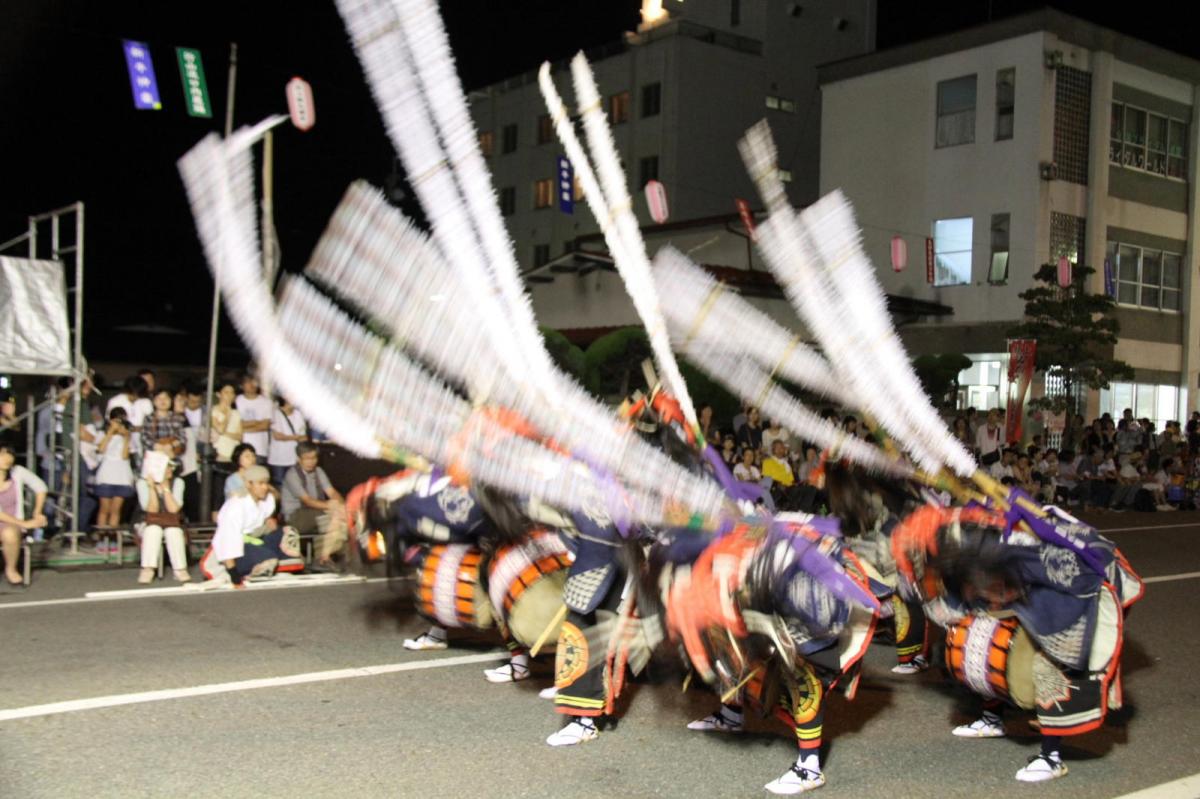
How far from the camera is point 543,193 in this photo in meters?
38.9

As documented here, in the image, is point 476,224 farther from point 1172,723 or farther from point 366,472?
point 366,472

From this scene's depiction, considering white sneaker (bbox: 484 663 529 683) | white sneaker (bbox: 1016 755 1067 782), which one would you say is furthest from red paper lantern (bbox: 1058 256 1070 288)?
white sneaker (bbox: 1016 755 1067 782)

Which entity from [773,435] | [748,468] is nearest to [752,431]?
[773,435]

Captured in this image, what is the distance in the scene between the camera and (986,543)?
4918 mm

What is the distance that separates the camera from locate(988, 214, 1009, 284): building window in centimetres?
2323

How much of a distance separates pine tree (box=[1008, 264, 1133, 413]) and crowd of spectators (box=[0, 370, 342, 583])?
45.6 feet

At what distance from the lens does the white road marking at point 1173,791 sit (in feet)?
15.7

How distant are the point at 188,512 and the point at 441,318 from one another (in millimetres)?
7513

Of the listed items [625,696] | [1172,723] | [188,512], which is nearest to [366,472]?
[188,512]

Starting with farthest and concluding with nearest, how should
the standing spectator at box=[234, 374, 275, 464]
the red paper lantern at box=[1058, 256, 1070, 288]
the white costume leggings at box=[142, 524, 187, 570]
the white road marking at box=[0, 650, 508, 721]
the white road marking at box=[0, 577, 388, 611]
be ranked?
the red paper lantern at box=[1058, 256, 1070, 288] → the standing spectator at box=[234, 374, 275, 464] → the white costume leggings at box=[142, 524, 187, 570] → the white road marking at box=[0, 577, 388, 611] → the white road marking at box=[0, 650, 508, 721]

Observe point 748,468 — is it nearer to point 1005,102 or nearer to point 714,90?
point 1005,102

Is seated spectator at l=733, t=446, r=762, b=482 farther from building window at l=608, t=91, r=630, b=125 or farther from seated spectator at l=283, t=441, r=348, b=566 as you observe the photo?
building window at l=608, t=91, r=630, b=125

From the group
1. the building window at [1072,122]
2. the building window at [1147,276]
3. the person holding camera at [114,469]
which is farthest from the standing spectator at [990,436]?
the building window at [1147,276]

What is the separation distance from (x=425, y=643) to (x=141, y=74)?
7209 mm
